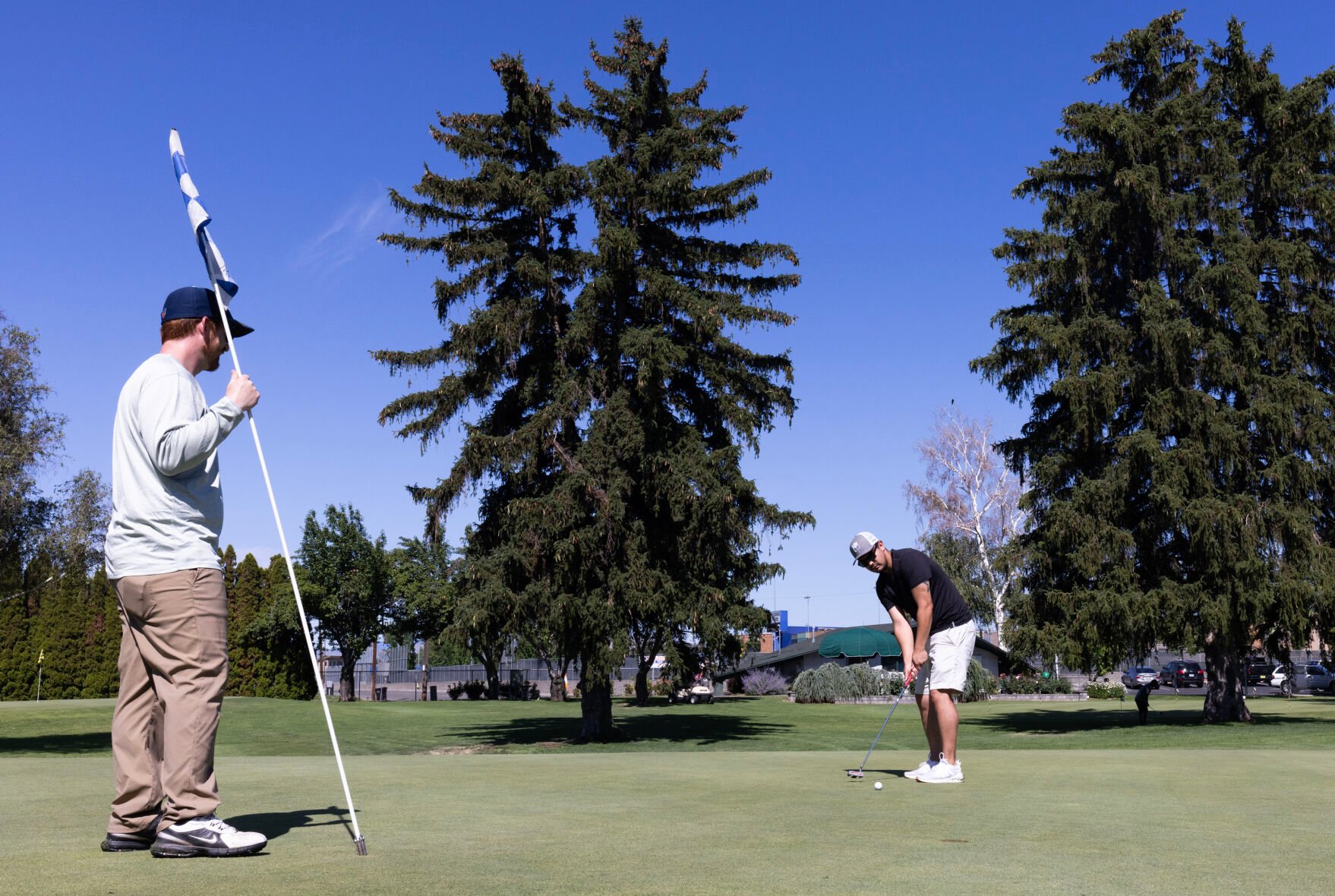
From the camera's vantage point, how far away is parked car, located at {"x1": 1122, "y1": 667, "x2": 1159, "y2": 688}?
223 feet

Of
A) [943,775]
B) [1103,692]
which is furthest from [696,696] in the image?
[943,775]

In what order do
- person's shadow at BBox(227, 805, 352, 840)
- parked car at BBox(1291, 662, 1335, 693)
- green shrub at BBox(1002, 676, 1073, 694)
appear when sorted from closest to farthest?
person's shadow at BBox(227, 805, 352, 840) < green shrub at BBox(1002, 676, 1073, 694) < parked car at BBox(1291, 662, 1335, 693)

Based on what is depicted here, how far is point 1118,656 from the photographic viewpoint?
2884cm

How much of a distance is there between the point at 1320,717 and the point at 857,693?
22.8 meters

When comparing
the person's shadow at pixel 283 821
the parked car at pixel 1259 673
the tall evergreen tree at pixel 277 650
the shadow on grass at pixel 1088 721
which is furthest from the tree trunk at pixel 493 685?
the person's shadow at pixel 283 821

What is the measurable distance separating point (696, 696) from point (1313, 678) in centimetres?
3851

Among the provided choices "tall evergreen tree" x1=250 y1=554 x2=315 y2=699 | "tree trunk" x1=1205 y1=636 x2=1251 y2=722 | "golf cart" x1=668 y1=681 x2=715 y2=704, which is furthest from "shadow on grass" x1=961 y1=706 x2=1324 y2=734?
"tall evergreen tree" x1=250 y1=554 x2=315 y2=699

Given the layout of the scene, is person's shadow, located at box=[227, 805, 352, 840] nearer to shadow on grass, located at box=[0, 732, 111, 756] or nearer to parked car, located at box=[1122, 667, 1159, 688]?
shadow on grass, located at box=[0, 732, 111, 756]

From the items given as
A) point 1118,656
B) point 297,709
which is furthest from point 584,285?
point 297,709

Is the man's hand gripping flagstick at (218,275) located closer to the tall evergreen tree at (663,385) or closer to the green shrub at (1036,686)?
the tall evergreen tree at (663,385)

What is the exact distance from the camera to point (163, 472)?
488cm

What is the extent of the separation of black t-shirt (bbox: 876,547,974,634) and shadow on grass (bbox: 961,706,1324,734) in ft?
71.4

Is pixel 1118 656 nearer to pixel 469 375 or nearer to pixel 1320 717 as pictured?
pixel 1320 717

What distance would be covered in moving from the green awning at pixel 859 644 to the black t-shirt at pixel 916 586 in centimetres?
5378
